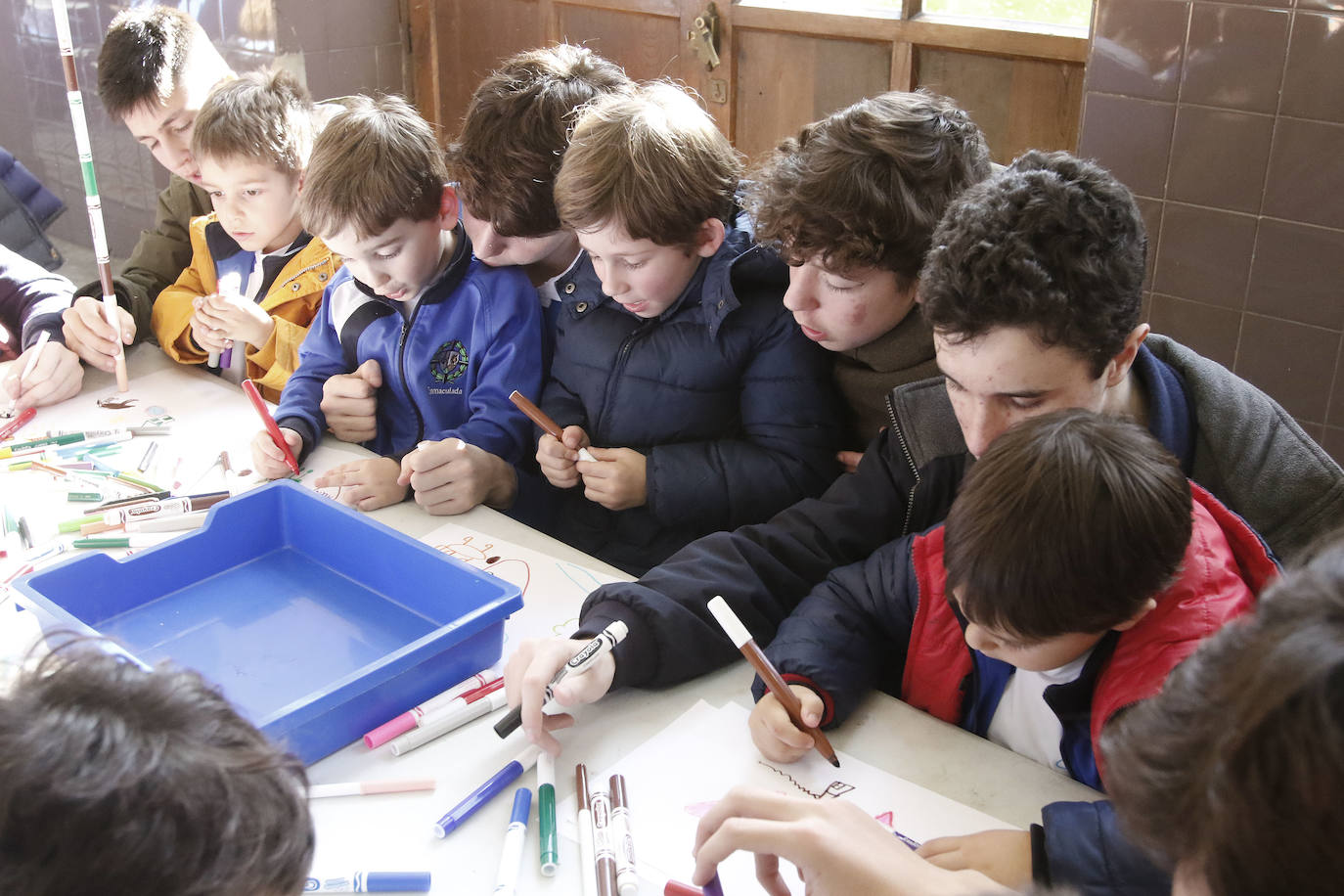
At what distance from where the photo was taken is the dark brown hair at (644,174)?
4.99 feet

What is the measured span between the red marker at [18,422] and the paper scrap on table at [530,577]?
76 centimetres

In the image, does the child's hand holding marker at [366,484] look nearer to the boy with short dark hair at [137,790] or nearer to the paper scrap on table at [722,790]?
the paper scrap on table at [722,790]

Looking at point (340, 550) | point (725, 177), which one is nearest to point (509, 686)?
point (340, 550)

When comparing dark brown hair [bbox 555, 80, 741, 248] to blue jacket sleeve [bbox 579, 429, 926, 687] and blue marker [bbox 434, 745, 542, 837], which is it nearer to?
blue jacket sleeve [bbox 579, 429, 926, 687]

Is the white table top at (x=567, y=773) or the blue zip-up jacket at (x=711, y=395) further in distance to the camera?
the blue zip-up jacket at (x=711, y=395)

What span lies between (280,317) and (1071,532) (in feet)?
4.95

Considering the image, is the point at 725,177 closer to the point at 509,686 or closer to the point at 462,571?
the point at 462,571

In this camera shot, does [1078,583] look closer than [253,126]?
Yes

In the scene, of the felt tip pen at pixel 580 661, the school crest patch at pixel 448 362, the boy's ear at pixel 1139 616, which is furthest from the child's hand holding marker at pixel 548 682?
the school crest patch at pixel 448 362

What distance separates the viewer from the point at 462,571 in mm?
1282

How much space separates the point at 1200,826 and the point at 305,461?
143cm

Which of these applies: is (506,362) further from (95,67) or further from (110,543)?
(95,67)

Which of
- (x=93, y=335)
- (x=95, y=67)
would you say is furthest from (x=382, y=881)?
(x=95, y=67)

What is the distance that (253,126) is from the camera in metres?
1.92
